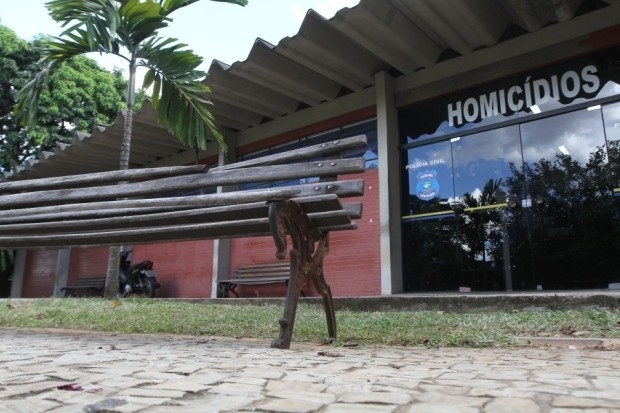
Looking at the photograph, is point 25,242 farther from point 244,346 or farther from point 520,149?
point 520,149

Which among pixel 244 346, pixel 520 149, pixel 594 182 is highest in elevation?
pixel 520 149

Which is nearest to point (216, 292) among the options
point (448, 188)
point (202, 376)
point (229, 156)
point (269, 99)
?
point (229, 156)

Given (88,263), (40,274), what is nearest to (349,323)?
(88,263)

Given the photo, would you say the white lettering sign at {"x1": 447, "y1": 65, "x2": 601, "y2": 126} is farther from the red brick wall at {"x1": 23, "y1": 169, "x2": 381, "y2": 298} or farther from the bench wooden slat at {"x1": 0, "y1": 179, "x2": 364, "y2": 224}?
the bench wooden slat at {"x1": 0, "y1": 179, "x2": 364, "y2": 224}

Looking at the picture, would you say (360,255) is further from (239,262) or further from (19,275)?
(19,275)

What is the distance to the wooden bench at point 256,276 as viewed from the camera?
821cm

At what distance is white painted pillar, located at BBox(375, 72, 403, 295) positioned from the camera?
266 inches

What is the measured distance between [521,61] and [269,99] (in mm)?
4015

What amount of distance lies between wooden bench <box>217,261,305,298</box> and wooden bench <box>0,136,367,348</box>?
4.48 metres

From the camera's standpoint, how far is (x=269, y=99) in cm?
834

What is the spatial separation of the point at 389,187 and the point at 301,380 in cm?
545

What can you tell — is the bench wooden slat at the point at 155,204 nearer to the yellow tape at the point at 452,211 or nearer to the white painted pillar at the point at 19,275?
the yellow tape at the point at 452,211

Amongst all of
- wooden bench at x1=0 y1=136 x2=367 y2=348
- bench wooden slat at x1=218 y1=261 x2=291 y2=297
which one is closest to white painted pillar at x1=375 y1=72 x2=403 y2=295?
bench wooden slat at x1=218 y1=261 x2=291 y2=297

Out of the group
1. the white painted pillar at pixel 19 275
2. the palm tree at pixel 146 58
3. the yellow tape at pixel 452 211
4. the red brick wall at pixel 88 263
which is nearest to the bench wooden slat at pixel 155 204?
the palm tree at pixel 146 58
